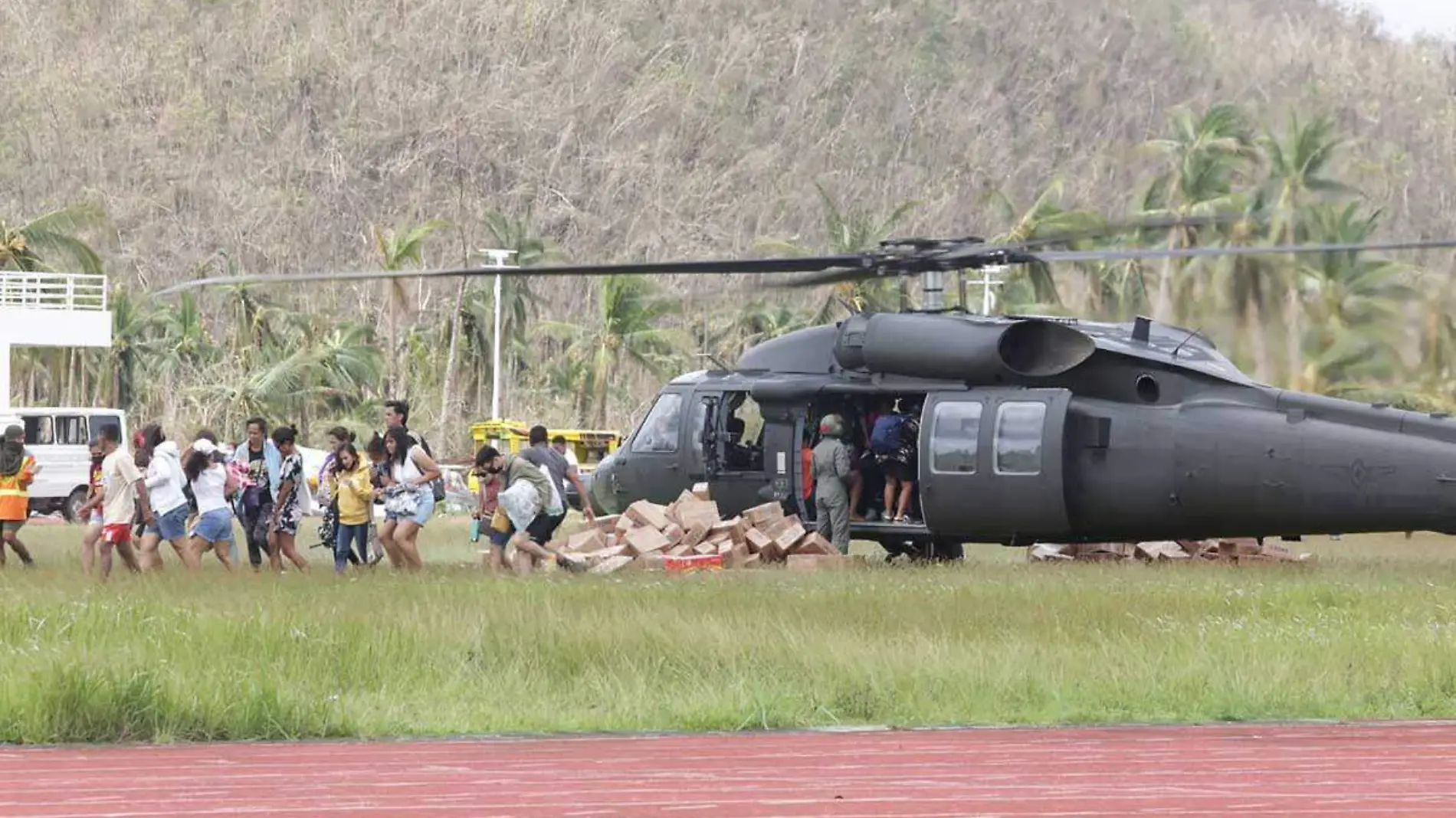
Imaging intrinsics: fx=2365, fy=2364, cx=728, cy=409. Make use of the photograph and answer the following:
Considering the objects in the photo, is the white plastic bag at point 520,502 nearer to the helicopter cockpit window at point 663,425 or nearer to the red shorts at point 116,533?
the red shorts at point 116,533

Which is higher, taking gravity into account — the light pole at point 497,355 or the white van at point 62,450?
the light pole at point 497,355

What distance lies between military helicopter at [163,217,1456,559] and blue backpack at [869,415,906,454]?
0.22m

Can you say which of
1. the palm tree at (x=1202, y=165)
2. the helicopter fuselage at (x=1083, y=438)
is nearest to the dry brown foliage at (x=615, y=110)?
the palm tree at (x=1202, y=165)

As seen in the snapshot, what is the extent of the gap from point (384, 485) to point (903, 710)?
8.71 m

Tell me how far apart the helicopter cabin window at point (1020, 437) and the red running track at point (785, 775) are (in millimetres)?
9501

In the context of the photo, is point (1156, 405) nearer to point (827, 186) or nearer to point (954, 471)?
point (954, 471)

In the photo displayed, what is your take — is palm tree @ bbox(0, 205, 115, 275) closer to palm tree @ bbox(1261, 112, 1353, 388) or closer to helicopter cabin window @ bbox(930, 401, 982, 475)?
palm tree @ bbox(1261, 112, 1353, 388)

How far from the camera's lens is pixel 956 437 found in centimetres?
2145

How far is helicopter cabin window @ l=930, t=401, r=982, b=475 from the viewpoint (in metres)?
21.4

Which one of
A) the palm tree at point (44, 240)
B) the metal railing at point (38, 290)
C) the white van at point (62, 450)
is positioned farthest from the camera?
the palm tree at point (44, 240)

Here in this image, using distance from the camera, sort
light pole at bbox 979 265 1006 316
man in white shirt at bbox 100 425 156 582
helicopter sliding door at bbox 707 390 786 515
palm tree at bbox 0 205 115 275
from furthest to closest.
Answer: palm tree at bbox 0 205 115 275
light pole at bbox 979 265 1006 316
helicopter sliding door at bbox 707 390 786 515
man in white shirt at bbox 100 425 156 582

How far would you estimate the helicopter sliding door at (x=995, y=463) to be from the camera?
68.8 ft

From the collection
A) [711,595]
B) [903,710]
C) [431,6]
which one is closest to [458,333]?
[711,595]

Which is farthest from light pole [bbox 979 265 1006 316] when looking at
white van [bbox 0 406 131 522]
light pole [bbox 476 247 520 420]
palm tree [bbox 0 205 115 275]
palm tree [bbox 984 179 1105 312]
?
palm tree [bbox 0 205 115 275]
